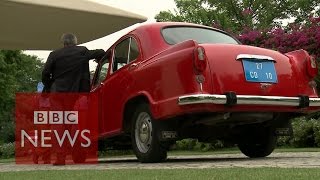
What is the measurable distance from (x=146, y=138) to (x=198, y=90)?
1.11 metres

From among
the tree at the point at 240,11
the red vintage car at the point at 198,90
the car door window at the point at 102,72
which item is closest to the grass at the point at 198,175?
the red vintage car at the point at 198,90

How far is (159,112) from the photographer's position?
636 cm

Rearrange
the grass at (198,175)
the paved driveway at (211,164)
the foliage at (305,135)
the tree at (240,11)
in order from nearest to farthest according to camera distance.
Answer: the grass at (198,175) → the paved driveway at (211,164) → the foliage at (305,135) → the tree at (240,11)

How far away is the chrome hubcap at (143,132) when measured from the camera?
670 cm

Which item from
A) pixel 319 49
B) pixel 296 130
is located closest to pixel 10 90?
pixel 319 49

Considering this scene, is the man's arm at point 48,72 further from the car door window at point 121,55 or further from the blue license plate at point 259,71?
the blue license plate at point 259,71

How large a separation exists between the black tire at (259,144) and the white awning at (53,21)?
2.22 meters

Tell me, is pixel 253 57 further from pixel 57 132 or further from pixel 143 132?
pixel 57 132

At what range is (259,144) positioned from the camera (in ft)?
24.9

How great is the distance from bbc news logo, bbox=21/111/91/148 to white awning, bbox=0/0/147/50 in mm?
1130

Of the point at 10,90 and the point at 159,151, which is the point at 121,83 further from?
the point at 10,90

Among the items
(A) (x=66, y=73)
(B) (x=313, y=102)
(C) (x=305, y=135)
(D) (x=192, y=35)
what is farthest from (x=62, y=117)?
(C) (x=305, y=135)

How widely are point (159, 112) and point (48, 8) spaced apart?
2075 mm

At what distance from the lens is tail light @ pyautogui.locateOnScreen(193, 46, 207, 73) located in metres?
6.01
